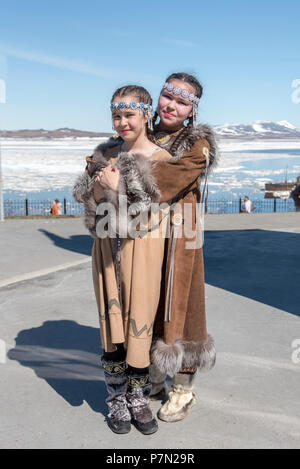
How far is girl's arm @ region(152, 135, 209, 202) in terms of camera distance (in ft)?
8.68

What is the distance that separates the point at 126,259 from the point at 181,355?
67 centimetres

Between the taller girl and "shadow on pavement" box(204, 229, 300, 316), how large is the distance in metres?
2.64

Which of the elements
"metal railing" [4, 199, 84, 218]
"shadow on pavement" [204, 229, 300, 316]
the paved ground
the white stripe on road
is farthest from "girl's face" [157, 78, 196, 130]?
"metal railing" [4, 199, 84, 218]

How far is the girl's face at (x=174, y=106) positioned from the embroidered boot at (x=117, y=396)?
1.44m

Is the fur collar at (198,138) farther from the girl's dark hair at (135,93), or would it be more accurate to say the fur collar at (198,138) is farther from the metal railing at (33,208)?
the metal railing at (33,208)

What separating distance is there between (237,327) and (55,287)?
2508mm

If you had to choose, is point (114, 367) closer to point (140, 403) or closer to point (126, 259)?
point (140, 403)

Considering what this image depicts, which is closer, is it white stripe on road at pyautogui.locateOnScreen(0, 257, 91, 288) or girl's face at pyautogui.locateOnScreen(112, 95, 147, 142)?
girl's face at pyautogui.locateOnScreen(112, 95, 147, 142)

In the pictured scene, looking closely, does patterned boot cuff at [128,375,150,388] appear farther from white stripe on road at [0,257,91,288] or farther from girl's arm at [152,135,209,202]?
white stripe on road at [0,257,91,288]

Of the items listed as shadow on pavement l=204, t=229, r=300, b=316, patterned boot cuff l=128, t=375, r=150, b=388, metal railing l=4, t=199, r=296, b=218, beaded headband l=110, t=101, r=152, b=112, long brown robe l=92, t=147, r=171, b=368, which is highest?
beaded headband l=110, t=101, r=152, b=112

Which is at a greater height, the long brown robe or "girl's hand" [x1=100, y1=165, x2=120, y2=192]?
"girl's hand" [x1=100, y1=165, x2=120, y2=192]

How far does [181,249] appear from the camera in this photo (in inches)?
112

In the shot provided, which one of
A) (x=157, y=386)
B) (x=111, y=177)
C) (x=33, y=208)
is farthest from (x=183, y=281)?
(x=33, y=208)

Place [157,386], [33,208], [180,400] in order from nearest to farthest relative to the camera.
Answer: [180,400], [157,386], [33,208]
